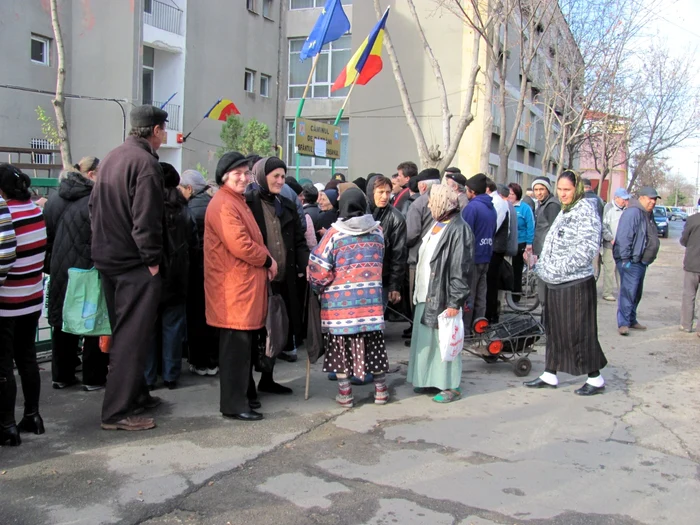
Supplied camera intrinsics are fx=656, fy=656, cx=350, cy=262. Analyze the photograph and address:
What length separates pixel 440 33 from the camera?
2542 centimetres

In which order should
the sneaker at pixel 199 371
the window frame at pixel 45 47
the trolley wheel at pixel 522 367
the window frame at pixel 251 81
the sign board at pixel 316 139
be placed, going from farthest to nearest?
the window frame at pixel 251 81 < the window frame at pixel 45 47 < the sign board at pixel 316 139 < the trolley wheel at pixel 522 367 < the sneaker at pixel 199 371

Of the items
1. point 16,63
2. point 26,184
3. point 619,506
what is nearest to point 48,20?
point 16,63

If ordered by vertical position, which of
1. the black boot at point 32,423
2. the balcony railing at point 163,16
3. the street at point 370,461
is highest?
the balcony railing at point 163,16

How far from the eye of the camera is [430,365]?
5.63 meters

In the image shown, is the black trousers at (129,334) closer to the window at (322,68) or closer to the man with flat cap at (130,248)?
the man with flat cap at (130,248)

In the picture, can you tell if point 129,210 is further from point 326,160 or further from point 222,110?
point 326,160

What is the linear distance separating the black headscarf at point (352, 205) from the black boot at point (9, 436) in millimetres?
2728

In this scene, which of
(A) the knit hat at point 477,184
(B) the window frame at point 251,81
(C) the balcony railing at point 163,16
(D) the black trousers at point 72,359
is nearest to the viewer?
(D) the black trousers at point 72,359

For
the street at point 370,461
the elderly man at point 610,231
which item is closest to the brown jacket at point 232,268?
the street at point 370,461

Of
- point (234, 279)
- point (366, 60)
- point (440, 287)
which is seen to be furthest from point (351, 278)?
point (366, 60)

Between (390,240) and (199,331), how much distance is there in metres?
2.05

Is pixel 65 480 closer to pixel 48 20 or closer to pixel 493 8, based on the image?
pixel 493 8

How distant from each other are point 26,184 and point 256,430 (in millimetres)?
2301

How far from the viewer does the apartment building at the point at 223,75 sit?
20406 mm
